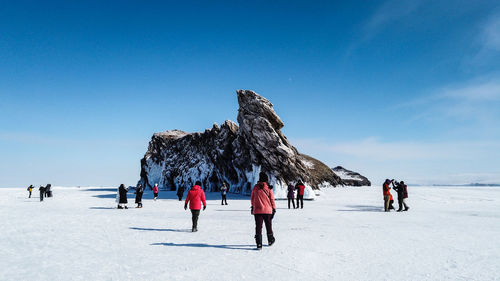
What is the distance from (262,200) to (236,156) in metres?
30.7

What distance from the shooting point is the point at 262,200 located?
837 centimetres

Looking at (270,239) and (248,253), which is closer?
(248,253)

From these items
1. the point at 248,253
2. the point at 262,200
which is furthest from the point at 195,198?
the point at 248,253

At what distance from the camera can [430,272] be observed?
6.04 metres

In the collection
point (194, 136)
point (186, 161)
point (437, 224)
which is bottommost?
point (437, 224)

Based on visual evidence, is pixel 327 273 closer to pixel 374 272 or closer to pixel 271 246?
pixel 374 272

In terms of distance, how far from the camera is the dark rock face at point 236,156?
31812 millimetres

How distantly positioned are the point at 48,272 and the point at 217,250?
3865 millimetres

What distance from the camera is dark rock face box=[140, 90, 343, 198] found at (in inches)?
1252

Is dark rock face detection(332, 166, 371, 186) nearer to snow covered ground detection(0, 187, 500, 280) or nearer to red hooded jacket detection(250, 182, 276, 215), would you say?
snow covered ground detection(0, 187, 500, 280)

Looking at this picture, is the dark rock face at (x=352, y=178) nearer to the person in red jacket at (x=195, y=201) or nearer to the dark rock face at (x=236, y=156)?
the dark rock face at (x=236, y=156)

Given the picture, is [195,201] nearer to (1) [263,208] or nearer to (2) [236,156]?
(1) [263,208]

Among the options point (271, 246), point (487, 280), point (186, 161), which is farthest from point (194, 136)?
point (487, 280)

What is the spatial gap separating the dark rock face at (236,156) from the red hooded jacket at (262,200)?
2111cm
